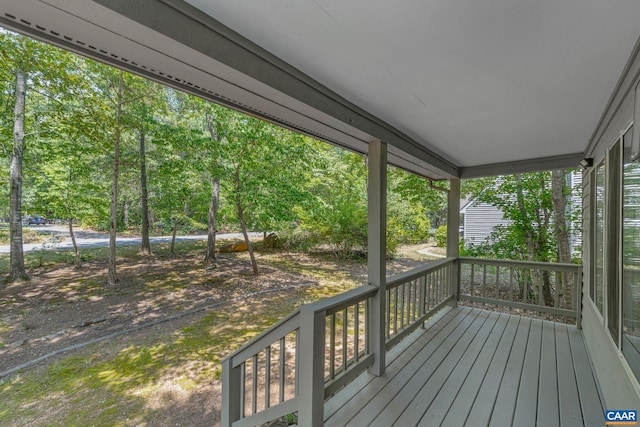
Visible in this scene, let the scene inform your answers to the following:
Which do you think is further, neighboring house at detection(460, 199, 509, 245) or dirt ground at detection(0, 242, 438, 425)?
neighboring house at detection(460, 199, 509, 245)

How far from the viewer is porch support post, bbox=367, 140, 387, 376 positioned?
2488mm

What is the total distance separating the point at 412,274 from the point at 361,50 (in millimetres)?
2516

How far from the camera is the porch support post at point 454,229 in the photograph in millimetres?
4359

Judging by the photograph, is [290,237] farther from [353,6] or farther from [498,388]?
[353,6]

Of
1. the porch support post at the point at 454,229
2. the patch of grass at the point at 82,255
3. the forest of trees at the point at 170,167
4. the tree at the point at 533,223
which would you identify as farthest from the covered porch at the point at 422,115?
the patch of grass at the point at 82,255

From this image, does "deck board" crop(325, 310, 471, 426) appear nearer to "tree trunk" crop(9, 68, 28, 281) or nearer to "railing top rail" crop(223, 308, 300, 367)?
"railing top rail" crop(223, 308, 300, 367)

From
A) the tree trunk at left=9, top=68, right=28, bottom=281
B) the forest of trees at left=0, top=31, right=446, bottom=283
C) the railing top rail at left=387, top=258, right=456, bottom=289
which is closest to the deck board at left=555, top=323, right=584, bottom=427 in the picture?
the railing top rail at left=387, top=258, right=456, bottom=289

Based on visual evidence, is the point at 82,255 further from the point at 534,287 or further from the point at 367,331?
the point at 534,287

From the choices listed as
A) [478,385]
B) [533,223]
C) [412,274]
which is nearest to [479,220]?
[533,223]

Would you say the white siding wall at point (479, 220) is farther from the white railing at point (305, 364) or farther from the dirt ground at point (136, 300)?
the white railing at point (305, 364)

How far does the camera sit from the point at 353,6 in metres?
1.12

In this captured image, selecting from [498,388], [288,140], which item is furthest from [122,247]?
[498,388]

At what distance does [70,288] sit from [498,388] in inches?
327

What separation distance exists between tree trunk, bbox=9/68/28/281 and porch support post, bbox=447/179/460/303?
8.49 meters
